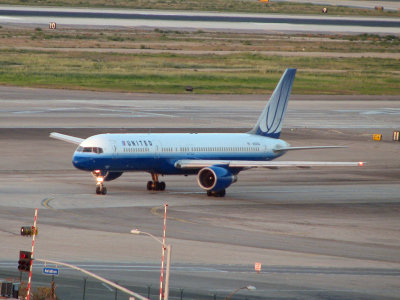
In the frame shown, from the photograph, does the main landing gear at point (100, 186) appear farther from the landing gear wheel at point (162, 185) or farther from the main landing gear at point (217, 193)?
the main landing gear at point (217, 193)

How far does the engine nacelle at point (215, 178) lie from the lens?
66188 millimetres

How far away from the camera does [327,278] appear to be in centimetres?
4453

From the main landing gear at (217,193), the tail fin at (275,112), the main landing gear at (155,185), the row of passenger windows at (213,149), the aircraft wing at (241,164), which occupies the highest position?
the tail fin at (275,112)

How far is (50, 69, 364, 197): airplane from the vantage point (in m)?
65.3

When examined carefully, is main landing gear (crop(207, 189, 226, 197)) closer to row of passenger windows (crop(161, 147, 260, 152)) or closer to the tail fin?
row of passenger windows (crop(161, 147, 260, 152))

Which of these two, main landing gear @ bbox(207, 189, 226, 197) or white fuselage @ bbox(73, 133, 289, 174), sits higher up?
white fuselage @ bbox(73, 133, 289, 174)

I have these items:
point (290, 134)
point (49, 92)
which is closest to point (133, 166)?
point (290, 134)

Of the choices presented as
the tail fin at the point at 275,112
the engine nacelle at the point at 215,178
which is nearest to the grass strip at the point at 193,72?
the tail fin at the point at 275,112

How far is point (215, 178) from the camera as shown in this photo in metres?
66.1

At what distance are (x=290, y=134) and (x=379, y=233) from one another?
48.9 metres

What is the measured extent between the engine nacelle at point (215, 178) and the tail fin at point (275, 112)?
8898 mm

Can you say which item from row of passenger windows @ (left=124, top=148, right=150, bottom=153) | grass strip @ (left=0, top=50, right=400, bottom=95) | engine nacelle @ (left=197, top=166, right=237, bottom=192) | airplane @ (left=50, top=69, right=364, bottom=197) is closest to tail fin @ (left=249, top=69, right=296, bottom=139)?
airplane @ (left=50, top=69, right=364, bottom=197)

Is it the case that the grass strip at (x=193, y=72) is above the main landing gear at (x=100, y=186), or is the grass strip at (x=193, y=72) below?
above

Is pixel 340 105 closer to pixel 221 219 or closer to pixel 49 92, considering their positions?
pixel 49 92
